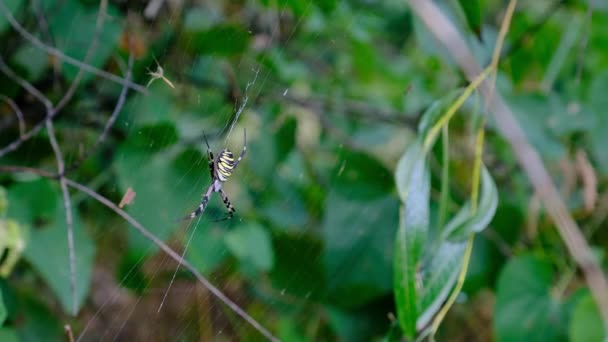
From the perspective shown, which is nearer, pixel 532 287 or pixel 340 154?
pixel 532 287

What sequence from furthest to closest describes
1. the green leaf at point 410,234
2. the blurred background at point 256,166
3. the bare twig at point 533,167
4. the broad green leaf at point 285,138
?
the broad green leaf at point 285,138
the blurred background at point 256,166
the green leaf at point 410,234
the bare twig at point 533,167

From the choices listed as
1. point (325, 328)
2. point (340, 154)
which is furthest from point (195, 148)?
point (325, 328)

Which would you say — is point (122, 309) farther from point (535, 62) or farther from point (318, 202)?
point (535, 62)

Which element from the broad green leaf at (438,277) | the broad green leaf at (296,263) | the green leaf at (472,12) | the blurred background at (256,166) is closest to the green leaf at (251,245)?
the blurred background at (256,166)

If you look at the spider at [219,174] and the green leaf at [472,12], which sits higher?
the green leaf at [472,12]

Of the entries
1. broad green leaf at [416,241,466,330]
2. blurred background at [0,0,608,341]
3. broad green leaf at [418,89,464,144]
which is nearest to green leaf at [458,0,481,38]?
blurred background at [0,0,608,341]

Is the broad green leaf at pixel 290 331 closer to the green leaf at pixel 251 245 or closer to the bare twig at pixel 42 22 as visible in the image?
the green leaf at pixel 251 245

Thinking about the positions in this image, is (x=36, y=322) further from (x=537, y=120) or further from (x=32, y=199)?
(x=537, y=120)

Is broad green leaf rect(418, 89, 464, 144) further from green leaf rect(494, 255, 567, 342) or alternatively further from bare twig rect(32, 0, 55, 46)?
bare twig rect(32, 0, 55, 46)
